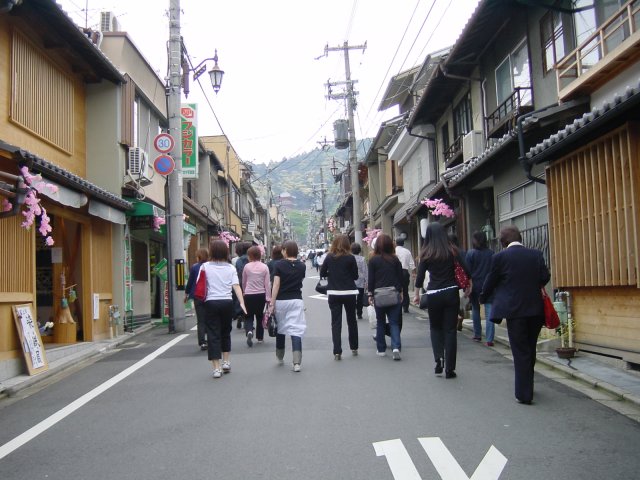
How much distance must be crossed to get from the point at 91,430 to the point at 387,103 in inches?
963

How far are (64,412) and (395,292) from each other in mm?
4670

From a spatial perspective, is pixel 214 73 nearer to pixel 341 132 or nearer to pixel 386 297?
pixel 386 297

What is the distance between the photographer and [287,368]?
338 inches

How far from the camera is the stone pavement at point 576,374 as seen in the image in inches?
252

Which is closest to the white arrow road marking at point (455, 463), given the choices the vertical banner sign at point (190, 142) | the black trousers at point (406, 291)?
the black trousers at point (406, 291)


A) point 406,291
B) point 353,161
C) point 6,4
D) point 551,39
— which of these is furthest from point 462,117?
point 6,4

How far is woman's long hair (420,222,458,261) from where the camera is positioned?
7.79 meters

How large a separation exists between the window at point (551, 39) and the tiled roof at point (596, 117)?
10.3 ft

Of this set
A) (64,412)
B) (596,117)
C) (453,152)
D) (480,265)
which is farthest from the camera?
(453,152)

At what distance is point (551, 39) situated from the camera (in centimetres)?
1171

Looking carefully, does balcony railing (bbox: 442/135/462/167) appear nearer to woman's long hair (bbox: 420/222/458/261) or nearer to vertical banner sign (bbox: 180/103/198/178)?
vertical banner sign (bbox: 180/103/198/178)

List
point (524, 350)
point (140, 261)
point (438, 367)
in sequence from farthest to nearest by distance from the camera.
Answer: point (140, 261) < point (438, 367) < point (524, 350)

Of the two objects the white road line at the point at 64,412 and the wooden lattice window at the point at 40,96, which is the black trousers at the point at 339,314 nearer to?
the white road line at the point at 64,412

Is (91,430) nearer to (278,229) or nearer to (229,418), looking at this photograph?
(229,418)
